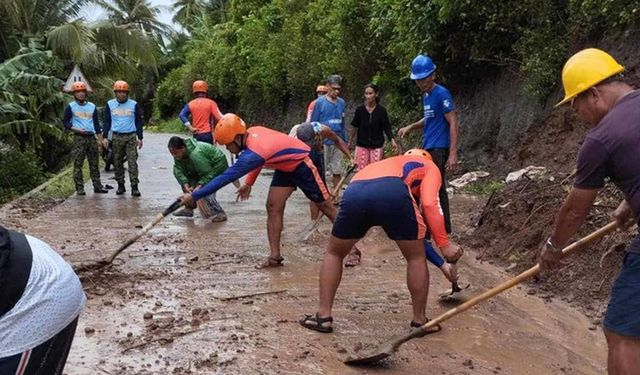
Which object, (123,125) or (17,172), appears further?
(17,172)

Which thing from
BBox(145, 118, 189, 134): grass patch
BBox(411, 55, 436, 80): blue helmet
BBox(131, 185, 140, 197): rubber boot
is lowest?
BBox(145, 118, 189, 134): grass patch

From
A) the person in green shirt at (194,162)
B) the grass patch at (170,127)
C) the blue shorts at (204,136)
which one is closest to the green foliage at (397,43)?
the blue shorts at (204,136)

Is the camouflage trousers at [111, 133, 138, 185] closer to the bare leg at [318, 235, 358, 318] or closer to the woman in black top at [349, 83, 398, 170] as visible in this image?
the woman in black top at [349, 83, 398, 170]

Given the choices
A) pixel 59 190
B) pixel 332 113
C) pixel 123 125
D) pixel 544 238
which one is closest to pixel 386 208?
pixel 544 238

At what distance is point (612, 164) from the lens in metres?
3.21

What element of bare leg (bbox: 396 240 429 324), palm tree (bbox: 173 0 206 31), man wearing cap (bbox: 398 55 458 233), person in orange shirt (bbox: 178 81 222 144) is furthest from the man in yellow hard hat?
palm tree (bbox: 173 0 206 31)

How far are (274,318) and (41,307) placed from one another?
3026 mm

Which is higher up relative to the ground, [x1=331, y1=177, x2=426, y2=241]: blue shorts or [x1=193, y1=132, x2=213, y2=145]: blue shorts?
[x1=331, y1=177, x2=426, y2=241]: blue shorts

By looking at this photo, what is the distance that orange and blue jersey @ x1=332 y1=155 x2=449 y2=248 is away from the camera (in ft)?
15.2

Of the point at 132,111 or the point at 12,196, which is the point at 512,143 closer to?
the point at 132,111

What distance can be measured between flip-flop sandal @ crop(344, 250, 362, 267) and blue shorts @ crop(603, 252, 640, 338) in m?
3.83

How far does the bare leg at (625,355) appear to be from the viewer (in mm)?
3291

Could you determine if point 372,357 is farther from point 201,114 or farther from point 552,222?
point 201,114

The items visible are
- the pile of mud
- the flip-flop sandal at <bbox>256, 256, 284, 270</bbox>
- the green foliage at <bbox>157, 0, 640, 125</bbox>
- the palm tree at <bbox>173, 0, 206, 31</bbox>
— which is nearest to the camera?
the pile of mud
